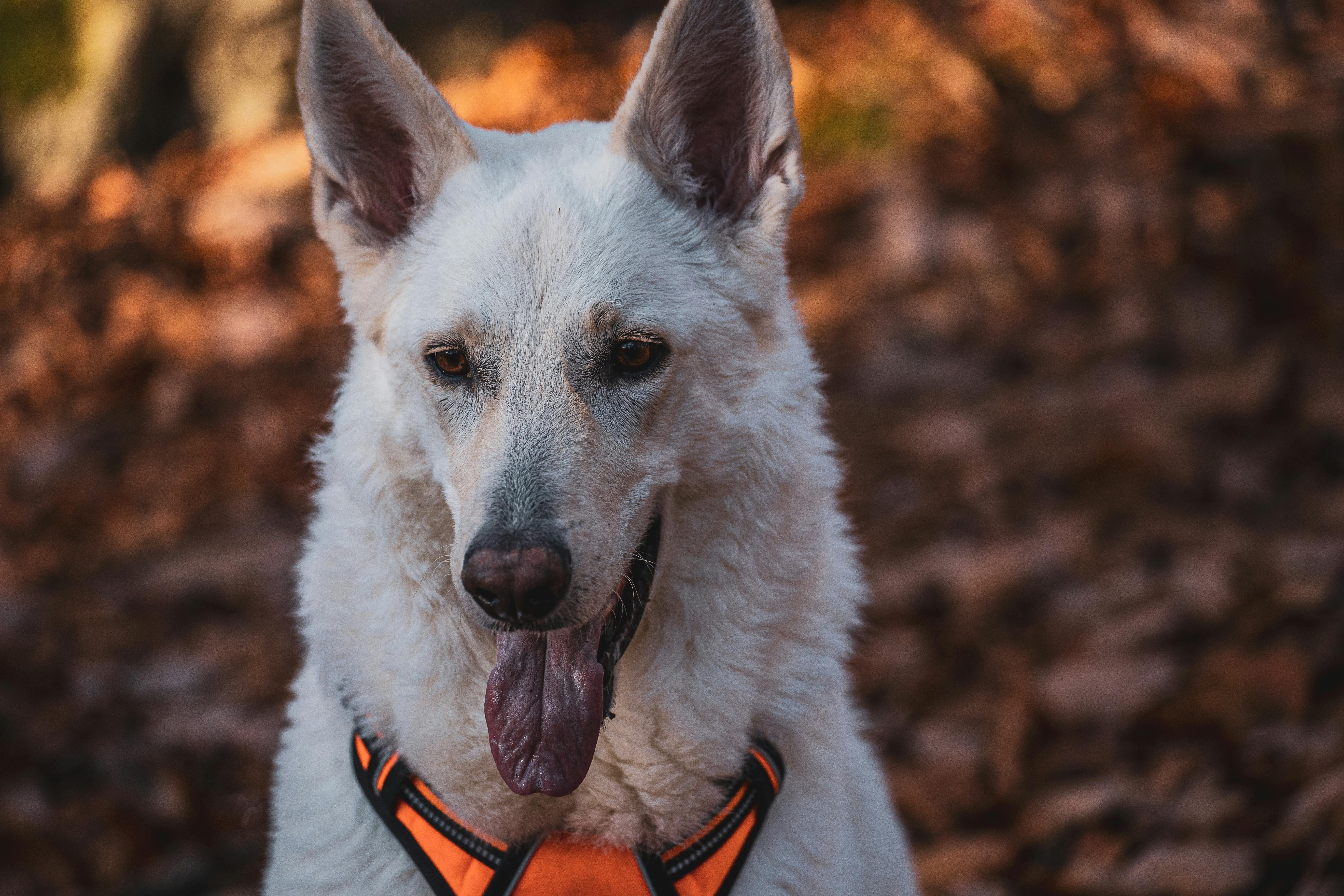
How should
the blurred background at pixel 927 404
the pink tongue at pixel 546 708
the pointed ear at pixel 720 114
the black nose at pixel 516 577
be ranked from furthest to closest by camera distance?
1. the blurred background at pixel 927 404
2. the pointed ear at pixel 720 114
3. the pink tongue at pixel 546 708
4. the black nose at pixel 516 577

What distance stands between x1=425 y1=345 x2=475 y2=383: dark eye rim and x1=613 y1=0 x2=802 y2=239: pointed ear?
684 mm

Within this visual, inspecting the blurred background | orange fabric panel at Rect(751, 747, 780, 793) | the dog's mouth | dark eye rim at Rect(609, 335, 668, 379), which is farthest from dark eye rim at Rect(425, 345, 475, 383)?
the blurred background

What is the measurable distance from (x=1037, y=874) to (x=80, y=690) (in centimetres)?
451

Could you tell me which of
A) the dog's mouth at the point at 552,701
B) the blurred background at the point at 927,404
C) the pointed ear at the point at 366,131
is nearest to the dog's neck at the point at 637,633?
the dog's mouth at the point at 552,701

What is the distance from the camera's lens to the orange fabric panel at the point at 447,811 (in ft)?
7.29

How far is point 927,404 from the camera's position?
6512 mm

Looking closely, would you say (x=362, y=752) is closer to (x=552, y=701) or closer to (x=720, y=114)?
(x=552, y=701)

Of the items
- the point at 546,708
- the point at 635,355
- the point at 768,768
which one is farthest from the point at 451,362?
the point at 768,768

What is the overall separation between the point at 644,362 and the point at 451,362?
46 cm

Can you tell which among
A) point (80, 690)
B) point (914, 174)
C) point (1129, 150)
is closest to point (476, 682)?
point (80, 690)

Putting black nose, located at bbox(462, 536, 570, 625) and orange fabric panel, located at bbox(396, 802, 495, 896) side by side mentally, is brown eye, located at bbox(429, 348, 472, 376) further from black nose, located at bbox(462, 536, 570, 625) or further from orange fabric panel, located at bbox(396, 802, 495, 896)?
orange fabric panel, located at bbox(396, 802, 495, 896)

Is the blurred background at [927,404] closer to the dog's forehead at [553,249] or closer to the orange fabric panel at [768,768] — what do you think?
the dog's forehead at [553,249]

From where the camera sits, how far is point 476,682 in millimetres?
2322

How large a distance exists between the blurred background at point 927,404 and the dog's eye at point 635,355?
133 centimetres
